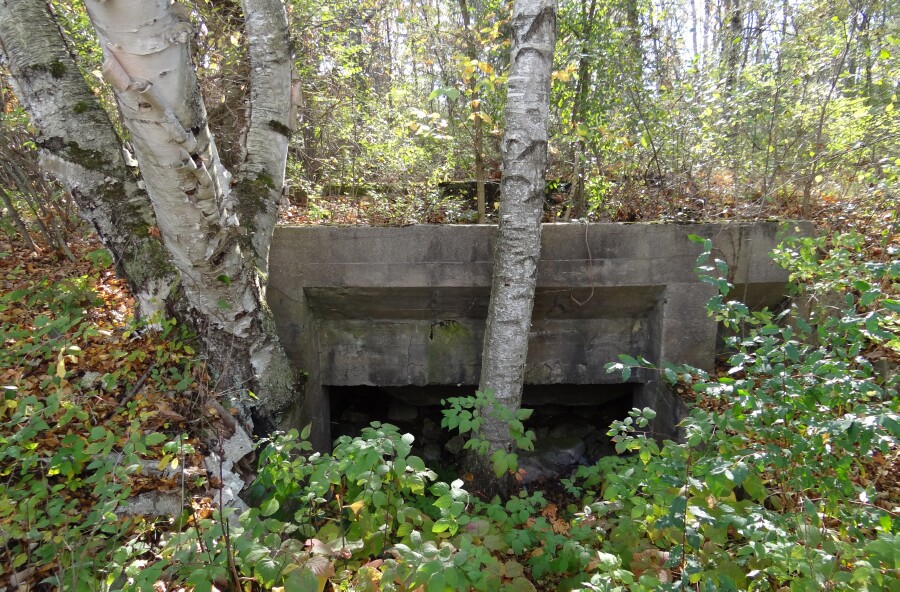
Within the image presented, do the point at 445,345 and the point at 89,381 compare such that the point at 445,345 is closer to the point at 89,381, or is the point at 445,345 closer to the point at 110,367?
the point at 110,367

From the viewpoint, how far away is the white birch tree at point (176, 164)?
1.96m

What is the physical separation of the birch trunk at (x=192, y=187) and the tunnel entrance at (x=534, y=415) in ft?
5.67

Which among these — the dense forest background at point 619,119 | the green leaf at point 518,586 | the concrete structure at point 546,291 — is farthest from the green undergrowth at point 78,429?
the dense forest background at point 619,119

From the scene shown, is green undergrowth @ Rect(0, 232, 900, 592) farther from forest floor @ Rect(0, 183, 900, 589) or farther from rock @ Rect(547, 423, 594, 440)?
rock @ Rect(547, 423, 594, 440)

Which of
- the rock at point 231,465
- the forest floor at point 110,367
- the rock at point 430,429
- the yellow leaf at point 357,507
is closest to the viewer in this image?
the yellow leaf at point 357,507

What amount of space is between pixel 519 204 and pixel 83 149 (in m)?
2.66

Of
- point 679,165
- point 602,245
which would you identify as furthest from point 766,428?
point 679,165

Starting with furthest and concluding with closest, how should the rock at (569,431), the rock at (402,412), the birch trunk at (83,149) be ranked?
1. the rock at (402,412)
2. the rock at (569,431)
3. the birch trunk at (83,149)

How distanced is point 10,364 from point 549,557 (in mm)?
3299

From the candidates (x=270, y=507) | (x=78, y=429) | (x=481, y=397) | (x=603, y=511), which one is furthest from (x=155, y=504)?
(x=603, y=511)

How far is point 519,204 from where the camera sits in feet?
9.80

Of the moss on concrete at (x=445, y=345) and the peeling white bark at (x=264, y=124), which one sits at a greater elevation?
the peeling white bark at (x=264, y=124)

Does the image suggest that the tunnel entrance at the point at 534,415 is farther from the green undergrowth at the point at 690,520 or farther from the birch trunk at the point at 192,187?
the green undergrowth at the point at 690,520

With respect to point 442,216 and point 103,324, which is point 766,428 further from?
point 103,324
